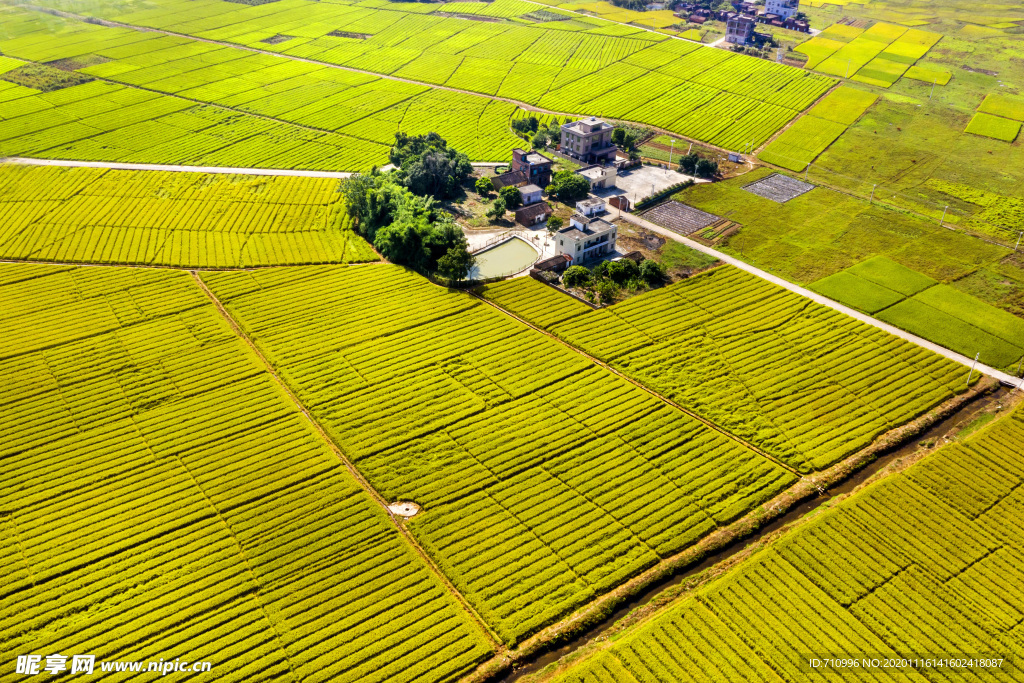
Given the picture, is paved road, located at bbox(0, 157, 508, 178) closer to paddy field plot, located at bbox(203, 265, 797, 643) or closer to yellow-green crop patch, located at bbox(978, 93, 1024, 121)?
paddy field plot, located at bbox(203, 265, 797, 643)

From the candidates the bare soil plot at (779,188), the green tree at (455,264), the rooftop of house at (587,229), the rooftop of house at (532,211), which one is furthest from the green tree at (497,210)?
the bare soil plot at (779,188)

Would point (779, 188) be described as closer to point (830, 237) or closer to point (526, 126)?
point (830, 237)

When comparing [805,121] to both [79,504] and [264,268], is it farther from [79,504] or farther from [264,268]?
[79,504]

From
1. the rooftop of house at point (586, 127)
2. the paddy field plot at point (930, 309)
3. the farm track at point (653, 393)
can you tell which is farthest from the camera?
the rooftop of house at point (586, 127)

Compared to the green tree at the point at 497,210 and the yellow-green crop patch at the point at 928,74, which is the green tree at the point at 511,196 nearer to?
the green tree at the point at 497,210

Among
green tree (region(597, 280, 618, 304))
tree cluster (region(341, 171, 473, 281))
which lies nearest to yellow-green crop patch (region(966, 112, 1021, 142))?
green tree (region(597, 280, 618, 304))

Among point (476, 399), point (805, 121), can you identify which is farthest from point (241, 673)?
point (805, 121)
